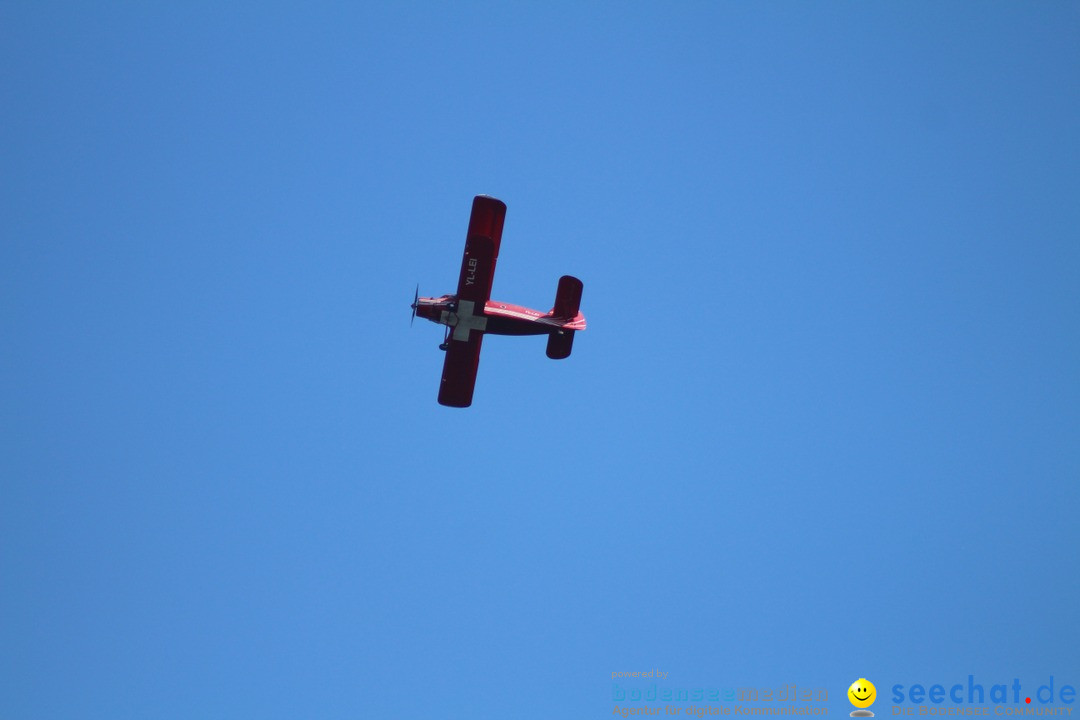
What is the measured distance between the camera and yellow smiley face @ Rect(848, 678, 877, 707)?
94.7 ft

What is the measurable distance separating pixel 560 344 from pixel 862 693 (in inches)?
602

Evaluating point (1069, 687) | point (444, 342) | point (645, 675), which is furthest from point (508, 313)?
point (1069, 687)

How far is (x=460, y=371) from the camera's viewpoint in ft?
89.9

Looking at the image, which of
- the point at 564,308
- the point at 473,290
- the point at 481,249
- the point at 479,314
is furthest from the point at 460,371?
the point at 481,249

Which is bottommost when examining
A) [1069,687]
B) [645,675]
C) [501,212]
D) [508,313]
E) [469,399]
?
[645,675]

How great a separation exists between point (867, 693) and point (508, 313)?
17.3 metres

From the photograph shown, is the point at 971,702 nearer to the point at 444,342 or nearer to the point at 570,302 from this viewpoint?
the point at 570,302

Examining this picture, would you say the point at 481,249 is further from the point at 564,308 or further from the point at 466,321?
the point at 564,308

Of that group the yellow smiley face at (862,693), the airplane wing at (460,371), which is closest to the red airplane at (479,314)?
the airplane wing at (460,371)

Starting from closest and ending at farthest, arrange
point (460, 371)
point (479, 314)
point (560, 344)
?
1. point (479, 314)
2. point (460, 371)
3. point (560, 344)

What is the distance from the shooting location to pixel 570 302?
90.5ft

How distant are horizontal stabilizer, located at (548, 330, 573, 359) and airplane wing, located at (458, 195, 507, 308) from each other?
9.49ft

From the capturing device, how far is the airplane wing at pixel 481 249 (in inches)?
983

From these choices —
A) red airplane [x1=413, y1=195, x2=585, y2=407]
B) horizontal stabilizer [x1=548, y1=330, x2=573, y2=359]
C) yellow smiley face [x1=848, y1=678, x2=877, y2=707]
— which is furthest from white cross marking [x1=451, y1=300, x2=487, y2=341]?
yellow smiley face [x1=848, y1=678, x2=877, y2=707]
